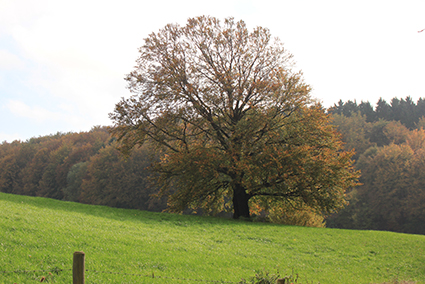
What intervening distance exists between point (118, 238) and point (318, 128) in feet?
51.6

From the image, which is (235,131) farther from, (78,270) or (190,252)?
(78,270)

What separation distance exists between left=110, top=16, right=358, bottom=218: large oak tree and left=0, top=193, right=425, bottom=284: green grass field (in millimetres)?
3998

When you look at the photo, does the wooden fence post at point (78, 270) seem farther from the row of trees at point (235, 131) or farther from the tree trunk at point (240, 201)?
the tree trunk at point (240, 201)

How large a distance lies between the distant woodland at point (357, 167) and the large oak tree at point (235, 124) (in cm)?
760

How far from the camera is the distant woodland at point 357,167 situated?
4869 cm

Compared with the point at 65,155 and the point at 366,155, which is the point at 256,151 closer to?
the point at 366,155

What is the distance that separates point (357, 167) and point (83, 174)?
52272 millimetres

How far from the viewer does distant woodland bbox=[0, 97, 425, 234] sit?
160 feet

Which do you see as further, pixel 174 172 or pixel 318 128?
pixel 174 172

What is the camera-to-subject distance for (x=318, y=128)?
73.0ft

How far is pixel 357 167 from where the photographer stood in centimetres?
5831

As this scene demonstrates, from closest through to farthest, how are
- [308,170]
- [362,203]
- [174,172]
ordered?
[308,170] → [174,172] → [362,203]

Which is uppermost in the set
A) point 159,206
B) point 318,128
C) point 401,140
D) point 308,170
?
point 401,140

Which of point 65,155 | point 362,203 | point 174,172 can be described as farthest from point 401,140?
point 65,155
